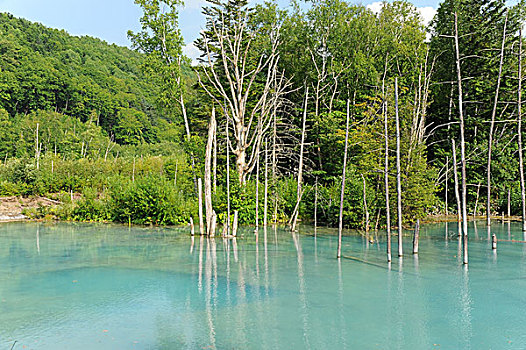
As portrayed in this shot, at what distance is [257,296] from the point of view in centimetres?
934

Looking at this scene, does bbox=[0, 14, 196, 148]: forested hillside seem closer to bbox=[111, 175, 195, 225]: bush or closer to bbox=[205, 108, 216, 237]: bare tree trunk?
bbox=[111, 175, 195, 225]: bush

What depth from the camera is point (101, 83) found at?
212 feet

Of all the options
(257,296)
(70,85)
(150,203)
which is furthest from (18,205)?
(70,85)

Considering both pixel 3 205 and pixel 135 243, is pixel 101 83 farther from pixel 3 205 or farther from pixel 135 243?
pixel 135 243

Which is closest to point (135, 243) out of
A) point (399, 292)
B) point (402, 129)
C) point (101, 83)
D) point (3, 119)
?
point (399, 292)

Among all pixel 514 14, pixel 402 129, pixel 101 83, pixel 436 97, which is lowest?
pixel 402 129

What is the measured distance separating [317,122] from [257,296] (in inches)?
752

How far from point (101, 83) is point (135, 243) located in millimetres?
53665

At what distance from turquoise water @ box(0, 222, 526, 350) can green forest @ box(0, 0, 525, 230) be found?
14.3 ft

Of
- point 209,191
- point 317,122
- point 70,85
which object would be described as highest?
point 70,85

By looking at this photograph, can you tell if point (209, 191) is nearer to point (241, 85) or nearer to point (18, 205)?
point (241, 85)

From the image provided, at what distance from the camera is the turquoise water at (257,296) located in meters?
6.93

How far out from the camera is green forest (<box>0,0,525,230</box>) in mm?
20094

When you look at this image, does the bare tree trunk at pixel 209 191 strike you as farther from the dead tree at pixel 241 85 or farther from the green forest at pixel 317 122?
the dead tree at pixel 241 85
